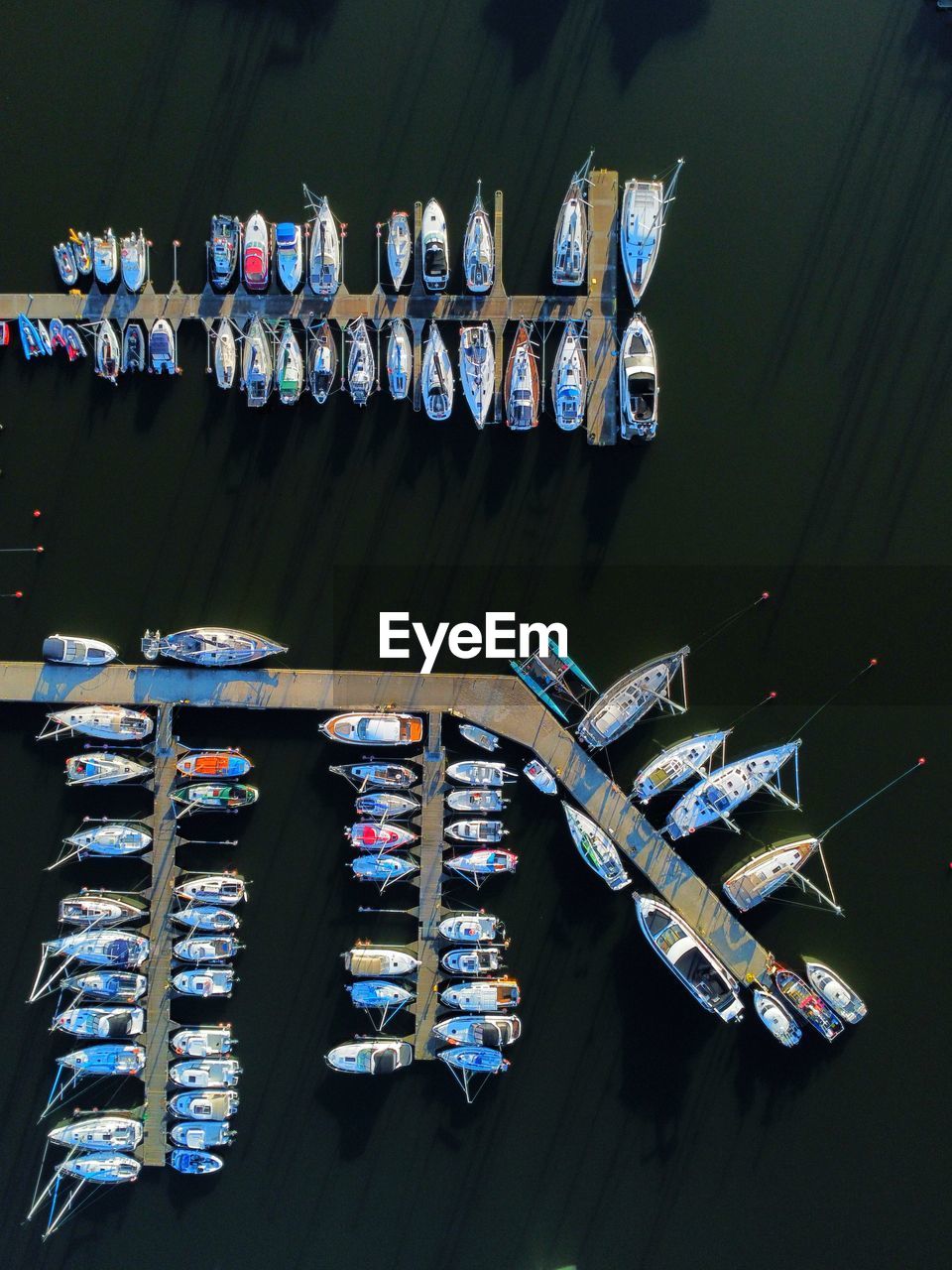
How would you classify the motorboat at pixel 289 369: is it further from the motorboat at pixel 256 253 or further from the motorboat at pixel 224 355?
the motorboat at pixel 256 253

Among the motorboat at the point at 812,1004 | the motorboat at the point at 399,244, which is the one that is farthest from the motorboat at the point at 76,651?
the motorboat at the point at 812,1004

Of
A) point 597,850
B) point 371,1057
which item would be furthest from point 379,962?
point 597,850

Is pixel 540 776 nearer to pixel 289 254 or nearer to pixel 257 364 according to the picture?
pixel 257 364

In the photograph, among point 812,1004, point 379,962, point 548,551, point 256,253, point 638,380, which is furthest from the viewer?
point 548,551

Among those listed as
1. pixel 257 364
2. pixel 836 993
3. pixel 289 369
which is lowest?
pixel 836 993

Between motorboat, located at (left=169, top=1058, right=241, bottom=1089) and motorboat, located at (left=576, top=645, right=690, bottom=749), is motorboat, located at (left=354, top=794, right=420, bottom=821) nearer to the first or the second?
motorboat, located at (left=576, top=645, right=690, bottom=749)

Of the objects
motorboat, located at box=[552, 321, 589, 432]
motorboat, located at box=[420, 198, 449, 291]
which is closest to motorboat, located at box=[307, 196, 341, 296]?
motorboat, located at box=[420, 198, 449, 291]
